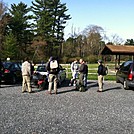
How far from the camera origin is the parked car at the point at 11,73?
1803cm

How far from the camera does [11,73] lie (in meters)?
18.3

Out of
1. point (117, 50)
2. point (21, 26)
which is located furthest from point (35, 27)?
point (117, 50)

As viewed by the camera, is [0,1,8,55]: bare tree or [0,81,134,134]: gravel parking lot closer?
[0,81,134,134]: gravel parking lot

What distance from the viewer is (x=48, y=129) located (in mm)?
7055

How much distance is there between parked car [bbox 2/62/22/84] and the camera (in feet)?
59.2

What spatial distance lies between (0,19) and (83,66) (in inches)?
2000

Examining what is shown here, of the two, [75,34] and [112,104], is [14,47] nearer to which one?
[75,34]

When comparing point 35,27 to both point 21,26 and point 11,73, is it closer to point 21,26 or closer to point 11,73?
point 21,26

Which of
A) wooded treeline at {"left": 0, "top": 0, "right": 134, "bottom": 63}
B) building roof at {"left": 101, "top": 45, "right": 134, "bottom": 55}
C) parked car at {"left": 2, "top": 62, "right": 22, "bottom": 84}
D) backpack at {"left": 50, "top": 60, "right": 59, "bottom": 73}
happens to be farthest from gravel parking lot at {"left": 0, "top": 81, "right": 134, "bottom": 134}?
wooded treeline at {"left": 0, "top": 0, "right": 134, "bottom": 63}

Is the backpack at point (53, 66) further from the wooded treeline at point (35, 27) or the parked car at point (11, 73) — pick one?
the wooded treeline at point (35, 27)

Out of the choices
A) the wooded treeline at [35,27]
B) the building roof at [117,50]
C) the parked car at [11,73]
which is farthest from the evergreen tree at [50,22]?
the parked car at [11,73]

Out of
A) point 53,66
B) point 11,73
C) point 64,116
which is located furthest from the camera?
point 11,73

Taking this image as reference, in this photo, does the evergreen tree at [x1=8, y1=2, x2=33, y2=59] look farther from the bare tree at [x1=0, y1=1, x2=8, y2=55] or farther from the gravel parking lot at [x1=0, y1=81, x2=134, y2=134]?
the gravel parking lot at [x1=0, y1=81, x2=134, y2=134]

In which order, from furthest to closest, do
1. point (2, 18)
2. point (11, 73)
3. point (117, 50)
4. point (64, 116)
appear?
point (2, 18)
point (117, 50)
point (11, 73)
point (64, 116)
